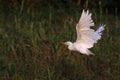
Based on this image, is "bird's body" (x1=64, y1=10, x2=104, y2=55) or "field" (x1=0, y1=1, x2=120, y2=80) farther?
"field" (x1=0, y1=1, x2=120, y2=80)

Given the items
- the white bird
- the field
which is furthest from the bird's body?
the field

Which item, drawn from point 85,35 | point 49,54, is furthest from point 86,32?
point 49,54

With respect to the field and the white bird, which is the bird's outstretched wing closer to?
the white bird

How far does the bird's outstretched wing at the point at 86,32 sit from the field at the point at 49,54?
0.74 m

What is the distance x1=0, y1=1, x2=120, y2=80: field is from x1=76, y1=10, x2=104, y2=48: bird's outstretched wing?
74 centimetres

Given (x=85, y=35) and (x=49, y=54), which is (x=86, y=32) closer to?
(x=85, y=35)

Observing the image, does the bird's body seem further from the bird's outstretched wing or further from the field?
the field

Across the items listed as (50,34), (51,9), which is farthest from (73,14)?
(50,34)

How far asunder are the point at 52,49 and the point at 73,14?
204 cm

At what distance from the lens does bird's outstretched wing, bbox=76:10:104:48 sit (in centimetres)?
724

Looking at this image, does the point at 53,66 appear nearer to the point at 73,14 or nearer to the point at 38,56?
the point at 38,56

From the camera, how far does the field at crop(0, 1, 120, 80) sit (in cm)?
813

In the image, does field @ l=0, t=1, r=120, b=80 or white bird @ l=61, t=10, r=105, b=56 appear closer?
white bird @ l=61, t=10, r=105, b=56

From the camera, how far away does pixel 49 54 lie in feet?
27.8
